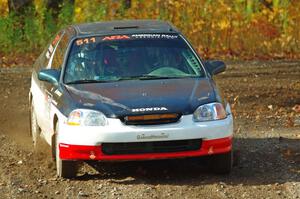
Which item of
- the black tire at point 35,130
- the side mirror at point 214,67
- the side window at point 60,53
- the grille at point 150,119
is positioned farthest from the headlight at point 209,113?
the black tire at point 35,130

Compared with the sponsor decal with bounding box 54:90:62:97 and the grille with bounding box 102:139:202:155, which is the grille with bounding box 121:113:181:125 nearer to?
the grille with bounding box 102:139:202:155

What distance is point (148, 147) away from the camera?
8484 mm

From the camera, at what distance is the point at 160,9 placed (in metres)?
23.0

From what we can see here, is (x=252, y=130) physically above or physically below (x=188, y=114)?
below

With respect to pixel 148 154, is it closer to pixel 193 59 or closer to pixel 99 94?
pixel 99 94

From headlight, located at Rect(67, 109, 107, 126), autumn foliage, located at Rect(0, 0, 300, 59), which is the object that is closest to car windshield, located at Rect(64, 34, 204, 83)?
headlight, located at Rect(67, 109, 107, 126)

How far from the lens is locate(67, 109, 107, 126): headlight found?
8.46 metres

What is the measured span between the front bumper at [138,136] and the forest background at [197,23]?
1285 cm

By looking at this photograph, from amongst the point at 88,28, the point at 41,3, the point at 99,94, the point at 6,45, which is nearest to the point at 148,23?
the point at 88,28

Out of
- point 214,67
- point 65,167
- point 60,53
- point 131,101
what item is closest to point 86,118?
point 131,101

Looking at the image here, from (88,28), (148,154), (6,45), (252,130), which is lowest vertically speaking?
(6,45)

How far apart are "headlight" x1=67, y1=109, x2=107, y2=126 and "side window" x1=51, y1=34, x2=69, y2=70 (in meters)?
1.37

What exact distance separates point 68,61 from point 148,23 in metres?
1.27

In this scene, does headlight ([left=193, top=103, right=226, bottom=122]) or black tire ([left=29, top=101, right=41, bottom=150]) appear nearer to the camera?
headlight ([left=193, top=103, right=226, bottom=122])
